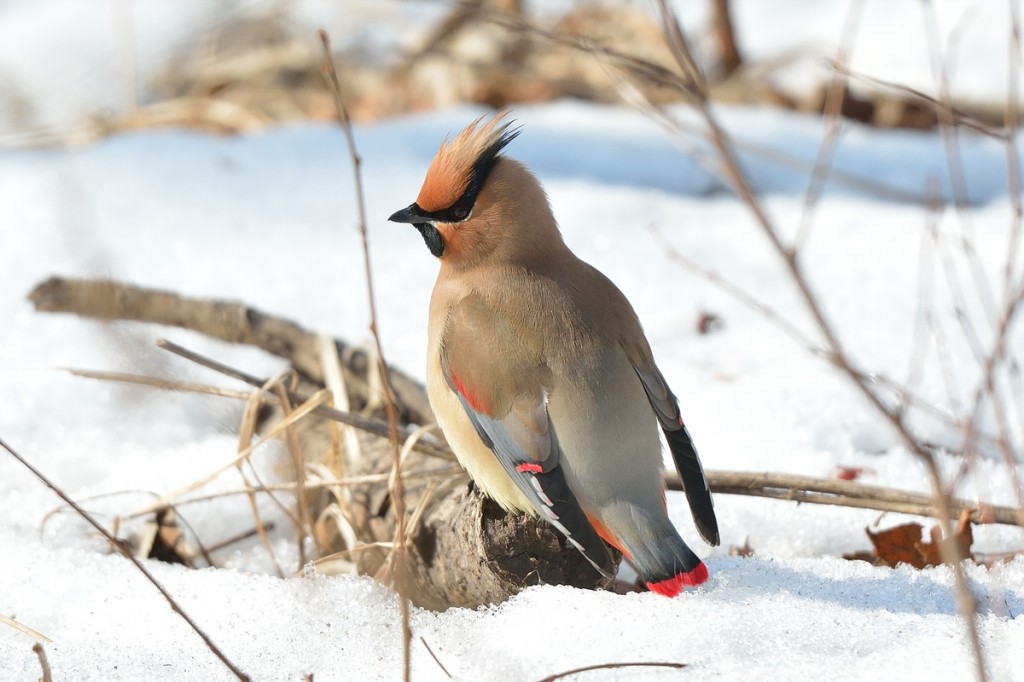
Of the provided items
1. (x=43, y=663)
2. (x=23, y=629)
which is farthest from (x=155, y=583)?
(x=23, y=629)

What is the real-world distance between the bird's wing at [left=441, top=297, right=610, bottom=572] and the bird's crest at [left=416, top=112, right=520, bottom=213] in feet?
0.93

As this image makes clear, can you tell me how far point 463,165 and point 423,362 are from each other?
1082 millimetres

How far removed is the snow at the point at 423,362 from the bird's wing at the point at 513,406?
0.57 feet

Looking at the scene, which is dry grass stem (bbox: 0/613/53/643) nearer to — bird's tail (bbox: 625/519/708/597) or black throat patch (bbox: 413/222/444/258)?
bird's tail (bbox: 625/519/708/597)

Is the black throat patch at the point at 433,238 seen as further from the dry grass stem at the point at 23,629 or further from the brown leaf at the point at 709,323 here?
the brown leaf at the point at 709,323

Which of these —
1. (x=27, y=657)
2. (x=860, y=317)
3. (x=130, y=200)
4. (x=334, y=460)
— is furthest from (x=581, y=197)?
(x=27, y=657)

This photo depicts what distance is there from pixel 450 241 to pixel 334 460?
651 millimetres

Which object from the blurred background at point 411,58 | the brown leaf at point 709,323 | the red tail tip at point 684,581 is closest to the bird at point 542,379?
the red tail tip at point 684,581

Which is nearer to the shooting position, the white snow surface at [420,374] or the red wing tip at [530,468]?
the white snow surface at [420,374]

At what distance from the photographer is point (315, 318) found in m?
4.24

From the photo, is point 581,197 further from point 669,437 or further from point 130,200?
point 669,437

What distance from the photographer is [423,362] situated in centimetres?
391

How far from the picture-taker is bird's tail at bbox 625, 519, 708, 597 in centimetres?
238

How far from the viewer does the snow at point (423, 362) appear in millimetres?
2338
